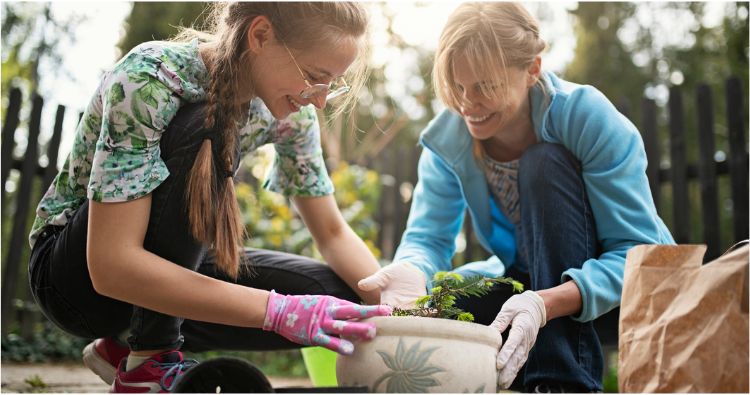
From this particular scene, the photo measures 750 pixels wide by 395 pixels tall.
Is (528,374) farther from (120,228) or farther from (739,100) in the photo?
(739,100)

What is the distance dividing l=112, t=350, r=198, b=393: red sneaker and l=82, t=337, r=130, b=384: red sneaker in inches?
9.6

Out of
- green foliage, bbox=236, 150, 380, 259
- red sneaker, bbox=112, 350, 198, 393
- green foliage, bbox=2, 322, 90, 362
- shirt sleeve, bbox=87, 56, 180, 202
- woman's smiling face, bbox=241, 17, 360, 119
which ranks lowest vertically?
green foliage, bbox=2, 322, 90, 362

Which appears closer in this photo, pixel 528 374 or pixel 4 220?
pixel 528 374

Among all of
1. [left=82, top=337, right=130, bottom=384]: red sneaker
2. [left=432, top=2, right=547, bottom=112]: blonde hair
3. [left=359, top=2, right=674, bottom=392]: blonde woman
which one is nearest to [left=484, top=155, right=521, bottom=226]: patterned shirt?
[left=359, top=2, right=674, bottom=392]: blonde woman

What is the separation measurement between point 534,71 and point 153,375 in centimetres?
124

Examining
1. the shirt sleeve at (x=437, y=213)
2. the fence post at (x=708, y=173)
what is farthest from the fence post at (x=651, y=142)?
the shirt sleeve at (x=437, y=213)

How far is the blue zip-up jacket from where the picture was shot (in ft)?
5.65

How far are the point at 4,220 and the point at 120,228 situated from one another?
315 centimetres

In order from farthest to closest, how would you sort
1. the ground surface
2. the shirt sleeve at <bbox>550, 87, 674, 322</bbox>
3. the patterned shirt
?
1. the ground surface
2. the patterned shirt
3. the shirt sleeve at <bbox>550, 87, 674, 322</bbox>

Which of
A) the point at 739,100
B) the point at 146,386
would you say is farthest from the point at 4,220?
the point at 739,100

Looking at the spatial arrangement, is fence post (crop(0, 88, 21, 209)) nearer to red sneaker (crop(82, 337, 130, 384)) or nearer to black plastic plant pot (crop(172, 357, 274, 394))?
red sneaker (crop(82, 337, 130, 384))

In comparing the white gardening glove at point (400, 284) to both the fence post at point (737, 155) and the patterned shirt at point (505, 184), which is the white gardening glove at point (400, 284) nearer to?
the patterned shirt at point (505, 184)

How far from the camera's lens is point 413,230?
2191mm

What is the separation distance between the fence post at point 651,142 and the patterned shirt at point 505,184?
83.2 inches
